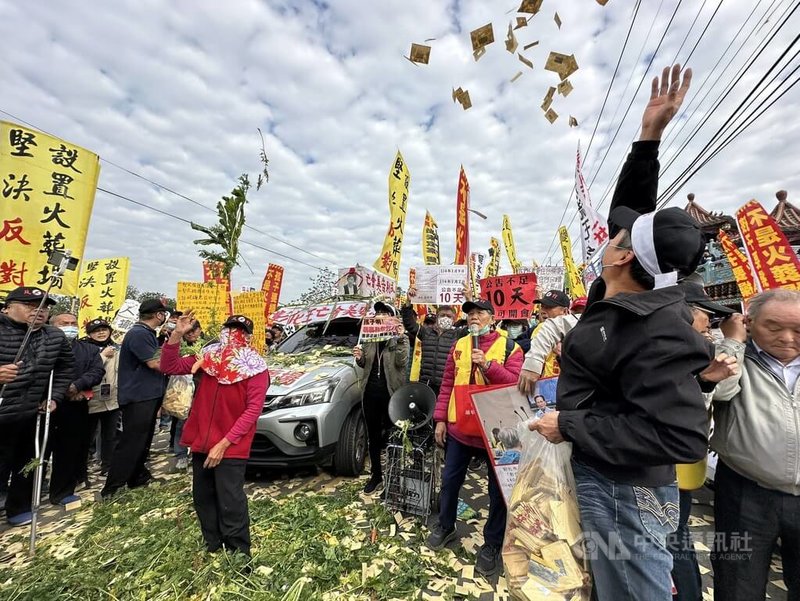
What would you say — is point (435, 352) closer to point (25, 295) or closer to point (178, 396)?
point (178, 396)

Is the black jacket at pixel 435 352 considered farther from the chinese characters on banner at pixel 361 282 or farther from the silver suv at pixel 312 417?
the chinese characters on banner at pixel 361 282

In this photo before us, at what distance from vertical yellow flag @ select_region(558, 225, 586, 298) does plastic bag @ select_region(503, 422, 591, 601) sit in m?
7.21

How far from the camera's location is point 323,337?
5520mm

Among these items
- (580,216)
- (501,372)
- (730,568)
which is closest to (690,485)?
(730,568)

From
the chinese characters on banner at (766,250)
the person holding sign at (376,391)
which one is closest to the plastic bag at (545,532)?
the person holding sign at (376,391)

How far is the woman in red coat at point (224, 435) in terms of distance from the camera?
2547 millimetres

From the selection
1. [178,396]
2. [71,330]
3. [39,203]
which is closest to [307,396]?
[178,396]

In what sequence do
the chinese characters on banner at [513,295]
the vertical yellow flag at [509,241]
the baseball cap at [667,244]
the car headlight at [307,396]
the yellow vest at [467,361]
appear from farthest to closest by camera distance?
the vertical yellow flag at [509,241] → the chinese characters on banner at [513,295] → the car headlight at [307,396] → the yellow vest at [467,361] → the baseball cap at [667,244]

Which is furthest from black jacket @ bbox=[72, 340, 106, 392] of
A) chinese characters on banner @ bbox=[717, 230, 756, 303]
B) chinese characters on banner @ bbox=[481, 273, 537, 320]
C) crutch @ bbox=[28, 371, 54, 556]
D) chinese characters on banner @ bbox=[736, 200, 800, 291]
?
chinese characters on banner @ bbox=[717, 230, 756, 303]

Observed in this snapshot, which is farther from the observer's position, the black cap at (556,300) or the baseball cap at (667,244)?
the black cap at (556,300)

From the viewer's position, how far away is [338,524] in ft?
10.3

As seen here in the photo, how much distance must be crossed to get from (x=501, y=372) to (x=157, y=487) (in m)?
4.21

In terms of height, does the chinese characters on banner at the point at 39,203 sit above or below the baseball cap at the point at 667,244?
above

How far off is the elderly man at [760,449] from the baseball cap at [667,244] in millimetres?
890
